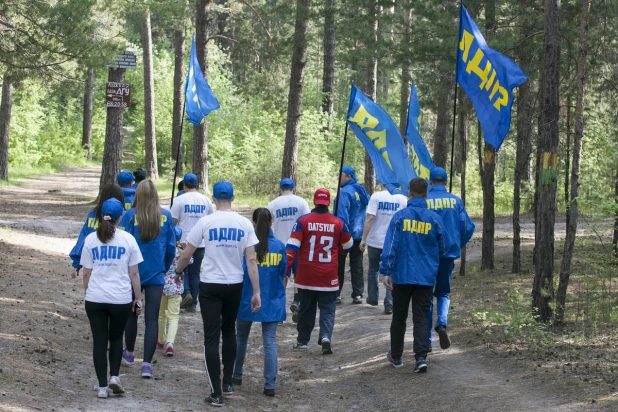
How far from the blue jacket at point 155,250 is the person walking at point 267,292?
0.94 meters

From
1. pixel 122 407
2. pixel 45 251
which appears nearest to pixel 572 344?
pixel 122 407

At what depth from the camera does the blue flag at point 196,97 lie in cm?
1631

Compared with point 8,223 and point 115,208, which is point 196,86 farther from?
point 115,208

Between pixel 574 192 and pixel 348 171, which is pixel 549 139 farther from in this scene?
pixel 348 171

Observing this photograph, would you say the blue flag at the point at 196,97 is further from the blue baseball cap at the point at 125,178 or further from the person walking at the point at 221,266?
the person walking at the point at 221,266

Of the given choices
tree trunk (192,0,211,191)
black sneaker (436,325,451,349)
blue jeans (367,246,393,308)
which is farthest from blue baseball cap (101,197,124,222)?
tree trunk (192,0,211,191)

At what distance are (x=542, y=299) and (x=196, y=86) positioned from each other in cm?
816

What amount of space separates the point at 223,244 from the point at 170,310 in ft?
7.73

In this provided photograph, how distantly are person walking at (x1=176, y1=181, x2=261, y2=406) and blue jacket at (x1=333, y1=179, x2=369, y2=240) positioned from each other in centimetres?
488

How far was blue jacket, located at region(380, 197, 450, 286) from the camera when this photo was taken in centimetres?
912

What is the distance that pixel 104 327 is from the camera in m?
7.85

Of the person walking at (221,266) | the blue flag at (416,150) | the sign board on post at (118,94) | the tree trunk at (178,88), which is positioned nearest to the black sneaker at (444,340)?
the person walking at (221,266)

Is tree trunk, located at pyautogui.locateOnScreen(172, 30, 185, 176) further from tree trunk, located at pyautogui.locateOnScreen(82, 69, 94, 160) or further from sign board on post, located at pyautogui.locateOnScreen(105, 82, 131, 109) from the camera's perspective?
sign board on post, located at pyautogui.locateOnScreen(105, 82, 131, 109)

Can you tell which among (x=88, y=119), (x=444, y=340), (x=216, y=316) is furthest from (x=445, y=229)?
(x=88, y=119)
